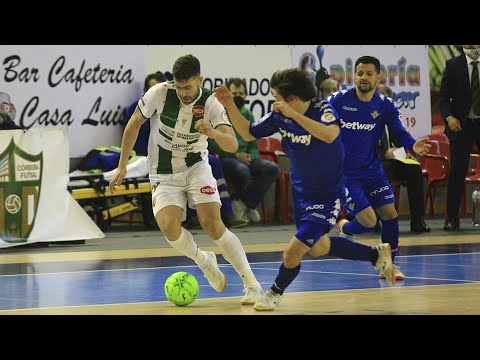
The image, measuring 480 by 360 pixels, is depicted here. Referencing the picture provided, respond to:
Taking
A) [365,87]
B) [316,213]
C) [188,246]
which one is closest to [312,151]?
[316,213]

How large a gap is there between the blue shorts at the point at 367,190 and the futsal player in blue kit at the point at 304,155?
6.23ft

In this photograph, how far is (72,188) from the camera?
1476 cm

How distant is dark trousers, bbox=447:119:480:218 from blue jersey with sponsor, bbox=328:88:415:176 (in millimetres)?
5249

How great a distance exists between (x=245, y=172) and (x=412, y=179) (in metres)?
2.45

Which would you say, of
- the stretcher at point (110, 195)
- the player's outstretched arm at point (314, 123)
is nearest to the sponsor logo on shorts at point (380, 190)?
the player's outstretched arm at point (314, 123)

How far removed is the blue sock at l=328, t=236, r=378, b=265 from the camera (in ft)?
27.7

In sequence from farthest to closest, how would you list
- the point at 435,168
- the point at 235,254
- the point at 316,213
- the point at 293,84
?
the point at 435,168
the point at 235,254
the point at 316,213
the point at 293,84

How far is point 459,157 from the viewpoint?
1501cm

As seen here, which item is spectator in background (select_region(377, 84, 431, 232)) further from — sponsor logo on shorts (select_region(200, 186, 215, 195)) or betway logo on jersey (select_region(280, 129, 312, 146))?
betway logo on jersey (select_region(280, 129, 312, 146))

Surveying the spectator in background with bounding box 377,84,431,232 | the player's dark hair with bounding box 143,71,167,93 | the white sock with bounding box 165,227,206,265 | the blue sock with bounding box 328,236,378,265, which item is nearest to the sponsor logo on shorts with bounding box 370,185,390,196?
the blue sock with bounding box 328,236,378,265

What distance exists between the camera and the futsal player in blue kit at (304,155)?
773 centimetres

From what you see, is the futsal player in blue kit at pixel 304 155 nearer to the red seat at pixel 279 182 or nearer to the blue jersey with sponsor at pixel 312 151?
the blue jersey with sponsor at pixel 312 151

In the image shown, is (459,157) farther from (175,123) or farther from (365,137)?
(175,123)

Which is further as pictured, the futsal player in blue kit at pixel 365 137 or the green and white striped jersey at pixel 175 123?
the futsal player in blue kit at pixel 365 137
